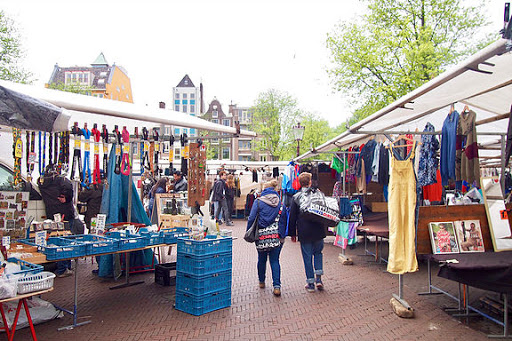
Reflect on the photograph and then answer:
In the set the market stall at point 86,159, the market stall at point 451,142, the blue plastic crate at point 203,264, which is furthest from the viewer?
the blue plastic crate at point 203,264

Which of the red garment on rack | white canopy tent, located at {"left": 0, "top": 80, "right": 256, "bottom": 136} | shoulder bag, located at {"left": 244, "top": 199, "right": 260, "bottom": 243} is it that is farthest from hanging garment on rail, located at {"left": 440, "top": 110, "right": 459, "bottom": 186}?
white canopy tent, located at {"left": 0, "top": 80, "right": 256, "bottom": 136}

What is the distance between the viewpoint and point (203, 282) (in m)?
5.36

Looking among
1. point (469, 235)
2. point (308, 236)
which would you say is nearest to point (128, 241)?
point (308, 236)

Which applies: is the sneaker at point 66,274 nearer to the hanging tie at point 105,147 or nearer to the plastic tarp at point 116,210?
the plastic tarp at point 116,210

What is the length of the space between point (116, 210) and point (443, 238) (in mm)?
5570

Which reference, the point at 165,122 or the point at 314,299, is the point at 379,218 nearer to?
the point at 314,299

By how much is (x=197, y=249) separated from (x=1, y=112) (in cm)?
281

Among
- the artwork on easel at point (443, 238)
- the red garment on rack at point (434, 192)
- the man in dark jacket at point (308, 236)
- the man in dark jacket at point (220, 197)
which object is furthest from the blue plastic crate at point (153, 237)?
the man in dark jacket at point (220, 197)

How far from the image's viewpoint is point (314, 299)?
6.21m

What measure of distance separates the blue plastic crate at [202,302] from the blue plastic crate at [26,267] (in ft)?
6.45

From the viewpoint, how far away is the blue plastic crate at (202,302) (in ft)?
17.6

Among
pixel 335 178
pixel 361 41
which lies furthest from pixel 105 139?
pixel 361 41

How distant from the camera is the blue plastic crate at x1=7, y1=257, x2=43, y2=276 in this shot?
412 centimetres

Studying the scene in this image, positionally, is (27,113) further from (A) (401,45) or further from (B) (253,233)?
(A) (401,45)
